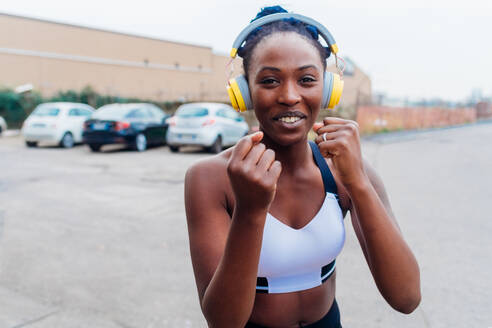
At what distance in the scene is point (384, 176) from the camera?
29.4ft

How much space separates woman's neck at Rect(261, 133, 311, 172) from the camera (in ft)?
5.14

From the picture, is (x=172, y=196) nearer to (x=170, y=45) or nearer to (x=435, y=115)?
(x=435, y=115)

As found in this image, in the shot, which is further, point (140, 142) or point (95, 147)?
point (140, 142)

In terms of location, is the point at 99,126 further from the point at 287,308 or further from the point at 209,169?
the point at 287,308

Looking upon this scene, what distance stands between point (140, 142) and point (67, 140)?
2.85 metres

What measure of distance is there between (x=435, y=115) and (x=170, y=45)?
23319 millimetres

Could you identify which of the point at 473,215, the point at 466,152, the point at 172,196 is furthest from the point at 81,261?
the point at 466,152

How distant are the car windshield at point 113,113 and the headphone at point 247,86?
11913 millimetres

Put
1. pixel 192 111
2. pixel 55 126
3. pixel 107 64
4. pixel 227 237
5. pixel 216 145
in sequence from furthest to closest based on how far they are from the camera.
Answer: pixel 107 64
pixel 55 126
pixel 216 145
pixel 192 111
pixel 227 237

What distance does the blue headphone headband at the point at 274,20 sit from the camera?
56.1 inches

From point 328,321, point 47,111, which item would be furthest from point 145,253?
point 47,111

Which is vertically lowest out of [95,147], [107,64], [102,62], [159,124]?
[95,147]

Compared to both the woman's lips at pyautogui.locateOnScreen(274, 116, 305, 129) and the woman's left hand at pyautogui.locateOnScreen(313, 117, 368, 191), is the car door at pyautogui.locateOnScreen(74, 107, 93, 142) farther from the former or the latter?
the woman's left hand at pyautogui.locateOnScreen(313, 117, 368, 191)

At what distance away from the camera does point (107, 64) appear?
33812 millimetres
